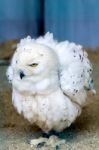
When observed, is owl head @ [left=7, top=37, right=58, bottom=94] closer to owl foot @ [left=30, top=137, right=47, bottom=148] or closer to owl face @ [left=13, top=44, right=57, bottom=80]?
owl face @ [left=13, top=44, right=57, bottom=80]

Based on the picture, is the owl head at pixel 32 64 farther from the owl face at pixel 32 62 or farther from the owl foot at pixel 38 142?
the owl foot at pixel 38 142

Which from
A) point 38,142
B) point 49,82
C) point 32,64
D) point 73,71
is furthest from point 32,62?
point 38,142

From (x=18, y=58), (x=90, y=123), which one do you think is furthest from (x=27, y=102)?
(x=90, y=123)

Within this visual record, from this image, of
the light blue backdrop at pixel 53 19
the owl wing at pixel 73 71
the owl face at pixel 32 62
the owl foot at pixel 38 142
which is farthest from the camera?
the light blue backdrop at pixel 53 19

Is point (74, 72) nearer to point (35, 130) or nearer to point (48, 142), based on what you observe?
point (48, 142)

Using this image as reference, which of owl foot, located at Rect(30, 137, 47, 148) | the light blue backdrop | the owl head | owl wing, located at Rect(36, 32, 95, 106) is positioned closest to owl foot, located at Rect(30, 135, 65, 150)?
owl foot, located at Rect(30, 137, 47, 148)

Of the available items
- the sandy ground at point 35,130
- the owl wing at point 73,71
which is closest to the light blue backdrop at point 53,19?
the sandy ground at point 35,130
